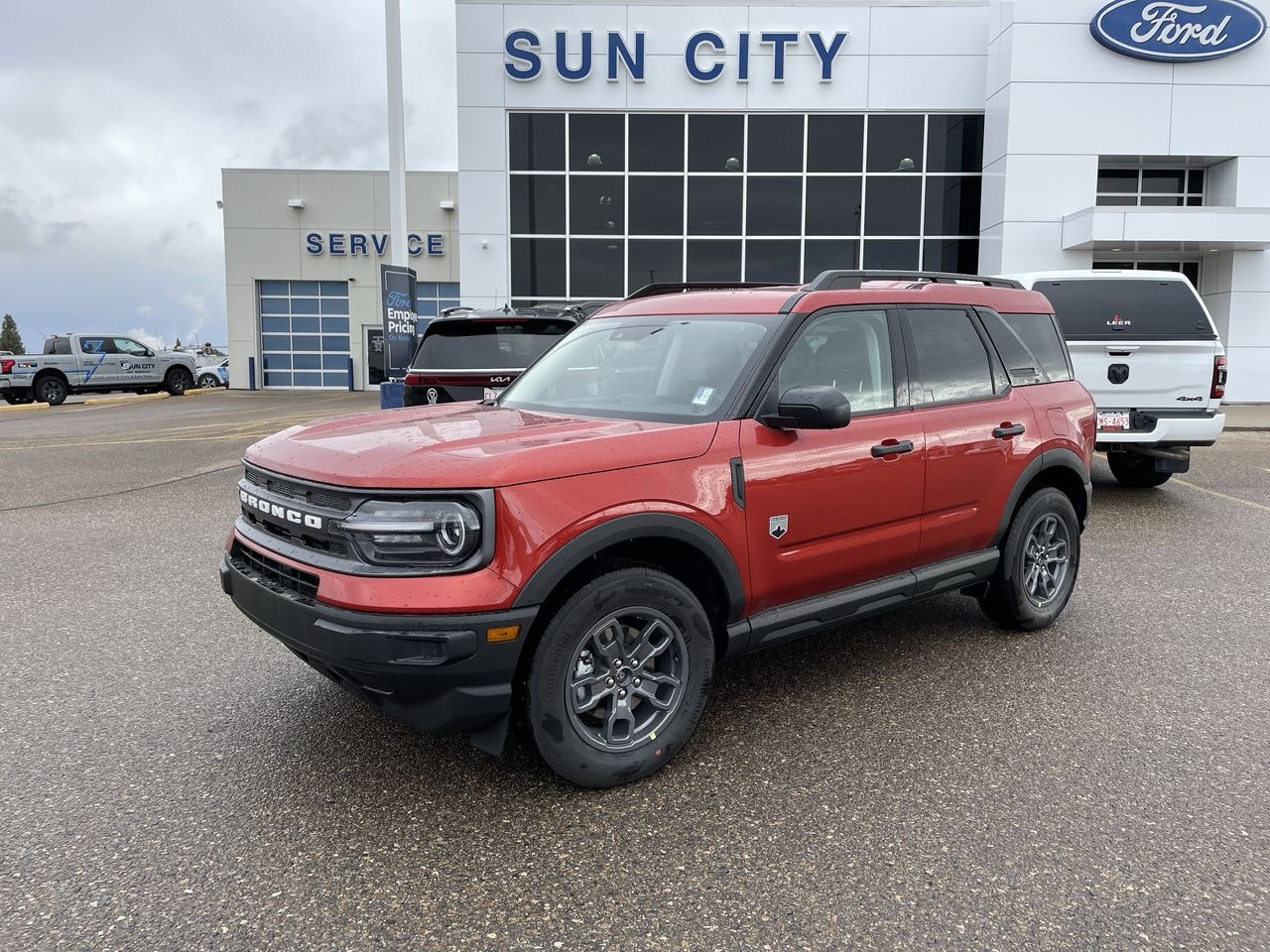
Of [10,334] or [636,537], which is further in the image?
[10,334]

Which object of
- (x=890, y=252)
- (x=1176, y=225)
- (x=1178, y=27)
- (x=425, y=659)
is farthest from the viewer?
(x=890, y=252)

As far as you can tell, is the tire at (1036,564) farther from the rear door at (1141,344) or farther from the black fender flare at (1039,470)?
the rear door at (1141,344)

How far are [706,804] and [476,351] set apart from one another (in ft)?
21.2

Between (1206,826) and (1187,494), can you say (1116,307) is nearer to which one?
(1187,494)

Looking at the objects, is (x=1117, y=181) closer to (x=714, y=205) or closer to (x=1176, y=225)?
(x=1176, y=225)

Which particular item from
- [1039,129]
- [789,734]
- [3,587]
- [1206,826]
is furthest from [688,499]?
[1039,129]

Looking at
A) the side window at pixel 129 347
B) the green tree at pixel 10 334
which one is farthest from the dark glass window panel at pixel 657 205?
the green tree at pixel 10 334

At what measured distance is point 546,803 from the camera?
124 inches

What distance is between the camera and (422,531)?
110 inches

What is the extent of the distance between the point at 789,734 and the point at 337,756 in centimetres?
176

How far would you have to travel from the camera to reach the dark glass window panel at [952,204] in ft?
69.4

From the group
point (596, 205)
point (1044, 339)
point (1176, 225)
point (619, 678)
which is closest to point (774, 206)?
point (596, 205)

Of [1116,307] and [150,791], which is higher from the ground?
[1116,307]

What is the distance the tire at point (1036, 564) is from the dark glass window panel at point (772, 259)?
1703 centimetres
